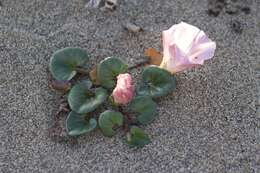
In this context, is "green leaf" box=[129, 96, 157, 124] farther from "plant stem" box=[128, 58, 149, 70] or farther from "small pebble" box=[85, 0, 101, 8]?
"small pebble" box=[85, 0, 101, 8]

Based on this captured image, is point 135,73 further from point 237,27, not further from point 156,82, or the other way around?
point 237,27

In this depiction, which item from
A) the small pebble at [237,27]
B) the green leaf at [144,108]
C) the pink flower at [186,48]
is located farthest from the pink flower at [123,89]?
the small pebble at [237,27]

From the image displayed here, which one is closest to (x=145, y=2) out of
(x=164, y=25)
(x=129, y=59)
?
(x=164, y=25)

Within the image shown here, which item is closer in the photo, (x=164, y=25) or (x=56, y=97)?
(x=56, y=97)

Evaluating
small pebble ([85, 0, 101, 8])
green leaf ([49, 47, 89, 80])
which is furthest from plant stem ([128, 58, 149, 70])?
small pebble ([85, 0, 101, 8])

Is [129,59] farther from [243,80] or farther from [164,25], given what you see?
[243,80]
